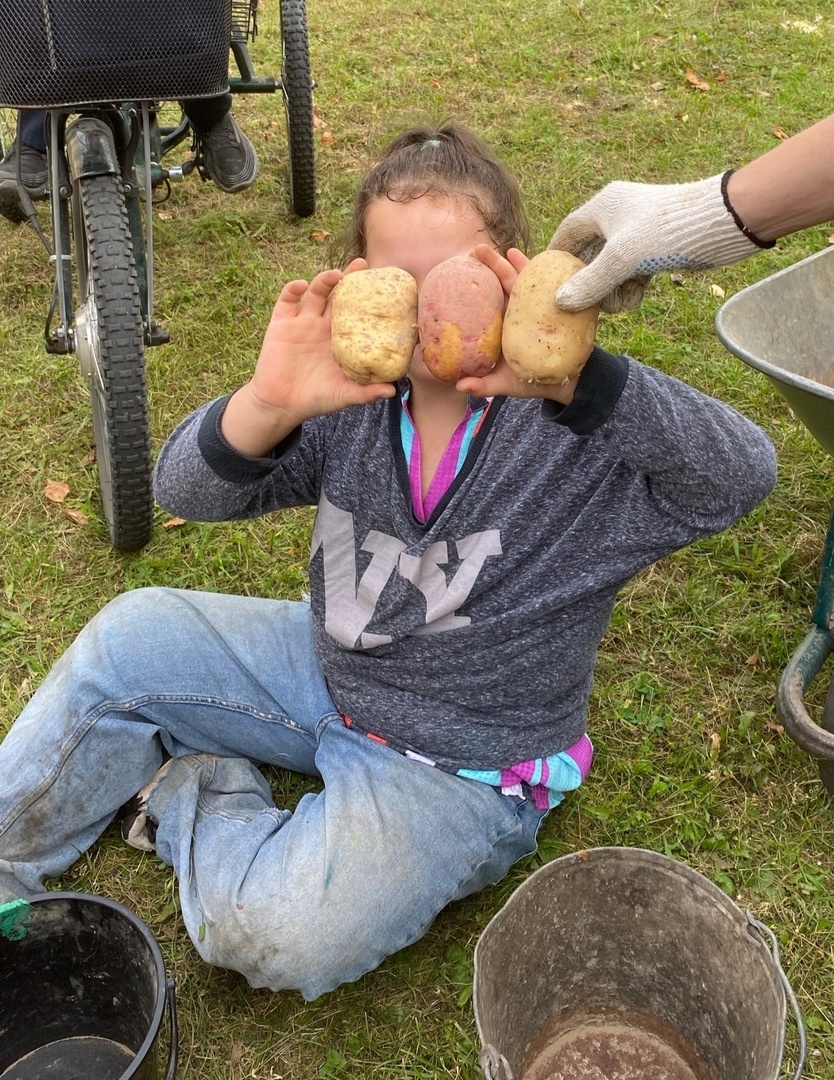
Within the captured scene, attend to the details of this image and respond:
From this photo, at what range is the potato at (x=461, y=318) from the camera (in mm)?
1458

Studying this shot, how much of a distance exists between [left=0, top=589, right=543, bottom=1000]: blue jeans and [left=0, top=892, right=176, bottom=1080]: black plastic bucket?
165mm

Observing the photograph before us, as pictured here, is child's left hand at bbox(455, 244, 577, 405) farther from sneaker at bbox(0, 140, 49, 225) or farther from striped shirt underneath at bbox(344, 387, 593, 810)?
sneaker at bbox(0, 140, 49, 225)

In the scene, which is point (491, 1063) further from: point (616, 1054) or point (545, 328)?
point (545, 328)

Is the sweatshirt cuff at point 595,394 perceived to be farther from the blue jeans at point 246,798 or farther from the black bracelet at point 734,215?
the blue jeans at point 246,798

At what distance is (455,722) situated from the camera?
6.34ft

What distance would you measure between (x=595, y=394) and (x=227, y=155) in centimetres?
298

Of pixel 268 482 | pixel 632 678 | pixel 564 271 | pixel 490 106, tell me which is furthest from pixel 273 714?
pixel 490 106

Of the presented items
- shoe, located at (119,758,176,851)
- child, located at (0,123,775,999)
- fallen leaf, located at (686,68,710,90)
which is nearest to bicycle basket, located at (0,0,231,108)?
child, located at (0,123,775,999)

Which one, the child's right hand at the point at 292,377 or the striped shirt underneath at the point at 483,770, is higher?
the child's right hand at the point at 292,377

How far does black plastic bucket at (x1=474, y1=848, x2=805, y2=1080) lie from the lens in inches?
66.9

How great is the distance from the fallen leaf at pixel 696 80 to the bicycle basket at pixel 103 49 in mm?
3835

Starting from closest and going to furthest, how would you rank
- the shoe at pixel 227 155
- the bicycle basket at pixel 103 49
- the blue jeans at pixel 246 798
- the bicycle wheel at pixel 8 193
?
the blue jeans at pixel 246 798 → the bicycle basket at pixel 103 49 → the bicycle wheel at pixel 8 193 → the shoe at pixel 227 155

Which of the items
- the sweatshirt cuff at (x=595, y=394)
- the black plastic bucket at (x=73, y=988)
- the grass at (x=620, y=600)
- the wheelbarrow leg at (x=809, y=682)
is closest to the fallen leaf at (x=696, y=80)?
the grass at (x=620, y=600)

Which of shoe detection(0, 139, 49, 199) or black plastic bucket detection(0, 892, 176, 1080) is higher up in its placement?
shoe detection(0, 139, 49, 199)
